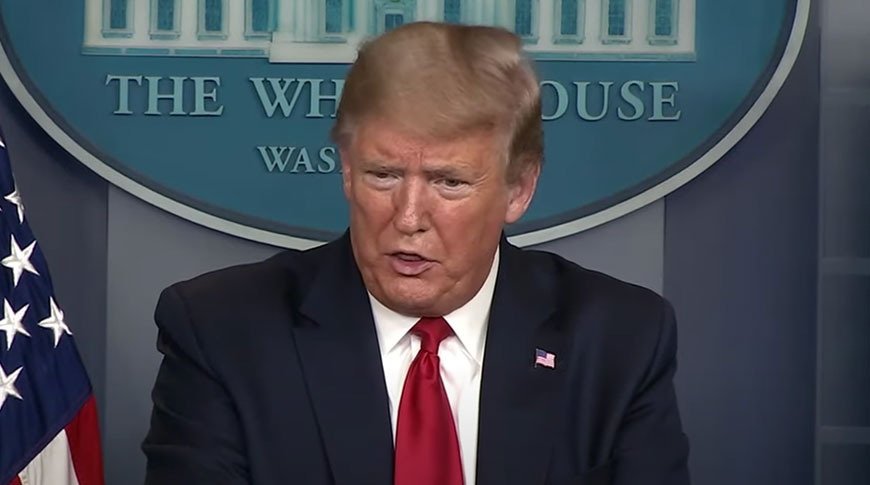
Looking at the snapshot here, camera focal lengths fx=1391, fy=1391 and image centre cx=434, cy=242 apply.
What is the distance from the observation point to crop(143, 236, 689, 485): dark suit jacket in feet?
5.81

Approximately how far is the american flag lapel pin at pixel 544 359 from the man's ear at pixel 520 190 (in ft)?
0.61

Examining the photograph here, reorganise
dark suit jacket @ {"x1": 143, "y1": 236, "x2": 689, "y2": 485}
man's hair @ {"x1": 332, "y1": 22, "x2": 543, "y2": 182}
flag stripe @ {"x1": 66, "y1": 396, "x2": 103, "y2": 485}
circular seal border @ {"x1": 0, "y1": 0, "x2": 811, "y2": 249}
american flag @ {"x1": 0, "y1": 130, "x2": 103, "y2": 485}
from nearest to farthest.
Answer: man's hair @ {"x1": 332, "y1": 22, "x2": 543, "y2": 182}, dark suit jacket @ {"x1": 143, "y1": 236, "x2": 689, "y2": 485}, american flag @ {"x1": 0, "y1": 130, "x2": 103, "y2": 485}, flag stripe @ {"x1": 66, "y1": 396, "x2": 103, "y2": 485}, circular seal border @ {"x1": 0, "y1": 0, "x2": 811, "y2": 249}

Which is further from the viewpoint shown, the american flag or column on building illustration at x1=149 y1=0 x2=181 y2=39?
column on building illustration at x1=149 y1=0 x2=181 y2=39

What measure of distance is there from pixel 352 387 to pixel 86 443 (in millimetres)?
682

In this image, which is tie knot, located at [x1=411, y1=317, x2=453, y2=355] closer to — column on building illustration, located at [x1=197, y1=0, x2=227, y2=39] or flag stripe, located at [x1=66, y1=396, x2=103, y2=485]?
flag stripe, located at [x1=66, y1=396, x2=103, y2=485]

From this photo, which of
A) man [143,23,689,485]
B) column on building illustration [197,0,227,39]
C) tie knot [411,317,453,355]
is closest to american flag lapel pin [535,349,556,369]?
man [143,23,689,485]

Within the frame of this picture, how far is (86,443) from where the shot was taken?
228cm

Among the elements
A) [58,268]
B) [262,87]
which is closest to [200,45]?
[262,87]

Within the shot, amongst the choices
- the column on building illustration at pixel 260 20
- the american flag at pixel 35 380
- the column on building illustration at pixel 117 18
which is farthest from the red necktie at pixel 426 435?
the column on building illustration at pixel 117 18

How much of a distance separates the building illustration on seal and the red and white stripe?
73 centimetres

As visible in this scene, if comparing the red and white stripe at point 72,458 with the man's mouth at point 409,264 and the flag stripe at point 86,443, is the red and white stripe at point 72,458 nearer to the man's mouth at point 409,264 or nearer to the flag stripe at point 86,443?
the flag stripe at point 86,443

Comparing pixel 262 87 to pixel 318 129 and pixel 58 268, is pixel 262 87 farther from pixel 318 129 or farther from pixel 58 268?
pixel 58 268

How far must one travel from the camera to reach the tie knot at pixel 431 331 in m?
1.84

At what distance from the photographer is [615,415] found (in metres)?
1.83
